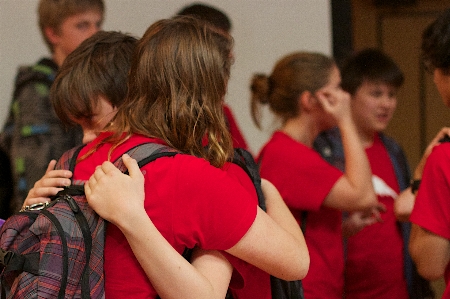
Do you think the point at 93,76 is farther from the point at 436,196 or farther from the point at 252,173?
the point at 436,196

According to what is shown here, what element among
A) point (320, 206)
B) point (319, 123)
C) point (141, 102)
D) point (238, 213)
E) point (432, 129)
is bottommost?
point (432, 129)

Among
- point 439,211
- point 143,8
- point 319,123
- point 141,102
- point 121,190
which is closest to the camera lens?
point 121,190

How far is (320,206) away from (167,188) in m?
0.96

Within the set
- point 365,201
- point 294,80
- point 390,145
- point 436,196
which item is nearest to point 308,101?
point 294,80

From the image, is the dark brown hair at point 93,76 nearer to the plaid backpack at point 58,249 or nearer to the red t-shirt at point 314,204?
the plaid backpack at point 58,249

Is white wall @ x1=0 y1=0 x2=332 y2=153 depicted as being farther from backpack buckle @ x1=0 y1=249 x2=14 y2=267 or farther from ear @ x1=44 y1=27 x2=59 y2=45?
backpack buckle @ x1=0 y1=249 x2=14 y2=267

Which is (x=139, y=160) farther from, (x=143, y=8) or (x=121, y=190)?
(x=143, y=8)

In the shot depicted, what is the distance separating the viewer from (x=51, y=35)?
2.40 metres

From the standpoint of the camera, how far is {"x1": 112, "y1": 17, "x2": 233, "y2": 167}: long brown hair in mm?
1249

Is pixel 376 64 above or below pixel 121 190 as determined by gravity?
below

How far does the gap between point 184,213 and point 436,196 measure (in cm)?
73

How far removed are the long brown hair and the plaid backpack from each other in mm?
62

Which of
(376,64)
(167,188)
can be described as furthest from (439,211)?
(376,64)

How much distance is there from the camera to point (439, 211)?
5.20ft
